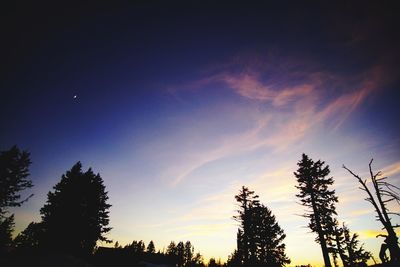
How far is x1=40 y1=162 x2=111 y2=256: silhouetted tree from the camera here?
3216 cm

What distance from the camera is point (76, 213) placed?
1328 inches

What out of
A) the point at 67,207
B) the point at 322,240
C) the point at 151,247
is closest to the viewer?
the point at 322,240

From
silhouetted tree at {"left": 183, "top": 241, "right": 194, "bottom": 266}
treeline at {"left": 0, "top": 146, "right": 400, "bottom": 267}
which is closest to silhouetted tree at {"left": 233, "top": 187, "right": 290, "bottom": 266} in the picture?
treeline at {"left": 0, "top": 146, "right": 400, "bottom": 267}

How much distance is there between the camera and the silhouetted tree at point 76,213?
3216cm

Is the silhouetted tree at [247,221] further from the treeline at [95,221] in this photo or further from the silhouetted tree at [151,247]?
the silhouetted tree at [151,247]

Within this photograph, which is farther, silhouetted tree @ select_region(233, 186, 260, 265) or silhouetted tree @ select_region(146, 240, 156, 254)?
silhouetted tree @ select_region(146, 240, 156, 254)

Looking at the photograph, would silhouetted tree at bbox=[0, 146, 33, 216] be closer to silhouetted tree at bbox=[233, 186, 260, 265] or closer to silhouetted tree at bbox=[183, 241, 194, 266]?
silhouetted tree at bbox=[233, 186, 260, 265]

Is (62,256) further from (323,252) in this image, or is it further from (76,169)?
(323,252)

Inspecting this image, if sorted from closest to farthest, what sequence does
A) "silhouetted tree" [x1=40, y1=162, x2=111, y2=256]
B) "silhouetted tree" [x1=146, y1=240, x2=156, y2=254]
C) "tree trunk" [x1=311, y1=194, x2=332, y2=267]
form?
"tree trunk" [x1=311, y1=194, x2=332, y2=267] < "silhouetted tree" [x1=40, y1=162, x2=111, y2=256] < "silhouetted tree" [x1=146, y1=240, x2=156, y2=254]

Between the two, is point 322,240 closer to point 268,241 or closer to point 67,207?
point 268,241

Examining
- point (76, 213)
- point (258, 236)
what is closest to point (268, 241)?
point (258, 236)

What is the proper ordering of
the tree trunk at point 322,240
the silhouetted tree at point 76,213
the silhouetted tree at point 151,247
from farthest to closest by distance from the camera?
the silhouetted tree at point 151,247 → the silhouetted tree at point 76,213 → the tree trunk at point 322,240

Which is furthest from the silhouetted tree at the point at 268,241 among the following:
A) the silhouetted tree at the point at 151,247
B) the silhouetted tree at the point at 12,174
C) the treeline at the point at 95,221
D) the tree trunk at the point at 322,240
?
the silhouetted tree at the point at 151,247

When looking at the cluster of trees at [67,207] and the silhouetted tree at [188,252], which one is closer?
the cluster of trees at [67,207]
